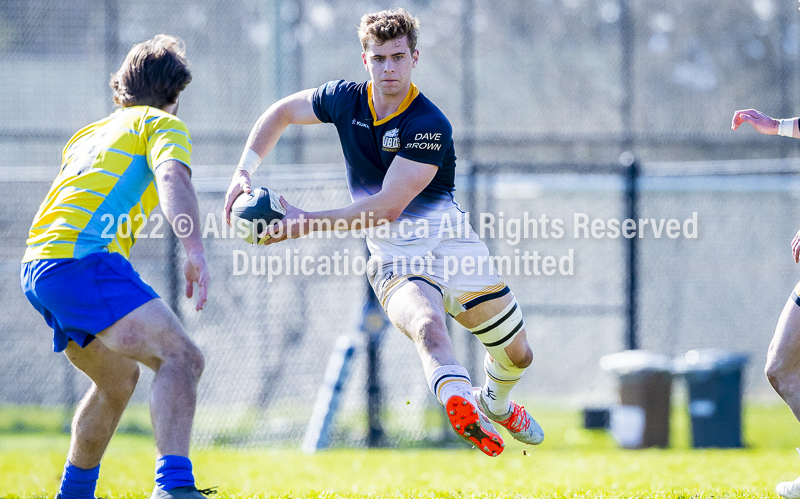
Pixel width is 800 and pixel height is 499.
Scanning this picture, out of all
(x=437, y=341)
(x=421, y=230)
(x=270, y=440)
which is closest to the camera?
(x=437, y=341)

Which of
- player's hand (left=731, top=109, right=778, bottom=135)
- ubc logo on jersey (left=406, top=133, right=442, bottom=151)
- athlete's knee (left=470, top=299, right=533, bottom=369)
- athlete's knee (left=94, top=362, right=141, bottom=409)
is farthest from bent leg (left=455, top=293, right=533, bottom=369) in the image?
athlete's knee (left=94, top=362, right=141, bottom=409)

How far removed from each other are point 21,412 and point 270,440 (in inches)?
142

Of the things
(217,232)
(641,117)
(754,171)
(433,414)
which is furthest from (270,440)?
(641,117)

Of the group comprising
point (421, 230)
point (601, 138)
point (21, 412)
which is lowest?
point (21, 412)

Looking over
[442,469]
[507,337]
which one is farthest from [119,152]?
[442,469]

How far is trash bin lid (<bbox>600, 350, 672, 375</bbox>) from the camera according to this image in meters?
8.44

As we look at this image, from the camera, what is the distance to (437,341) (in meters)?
3.89

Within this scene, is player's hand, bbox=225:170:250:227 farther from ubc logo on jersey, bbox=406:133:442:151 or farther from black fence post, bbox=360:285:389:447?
black fence post, bbox=360:285:389:447

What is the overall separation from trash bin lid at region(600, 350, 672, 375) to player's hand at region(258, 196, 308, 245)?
5483mm

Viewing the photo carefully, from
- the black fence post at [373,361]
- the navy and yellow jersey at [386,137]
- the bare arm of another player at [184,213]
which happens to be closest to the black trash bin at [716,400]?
the black fence post at [373,361]

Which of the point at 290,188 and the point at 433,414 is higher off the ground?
the point at 290,188

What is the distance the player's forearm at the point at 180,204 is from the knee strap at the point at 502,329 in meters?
1.89

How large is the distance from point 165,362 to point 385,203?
53.1 inches

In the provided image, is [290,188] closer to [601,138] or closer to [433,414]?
[433,414]
